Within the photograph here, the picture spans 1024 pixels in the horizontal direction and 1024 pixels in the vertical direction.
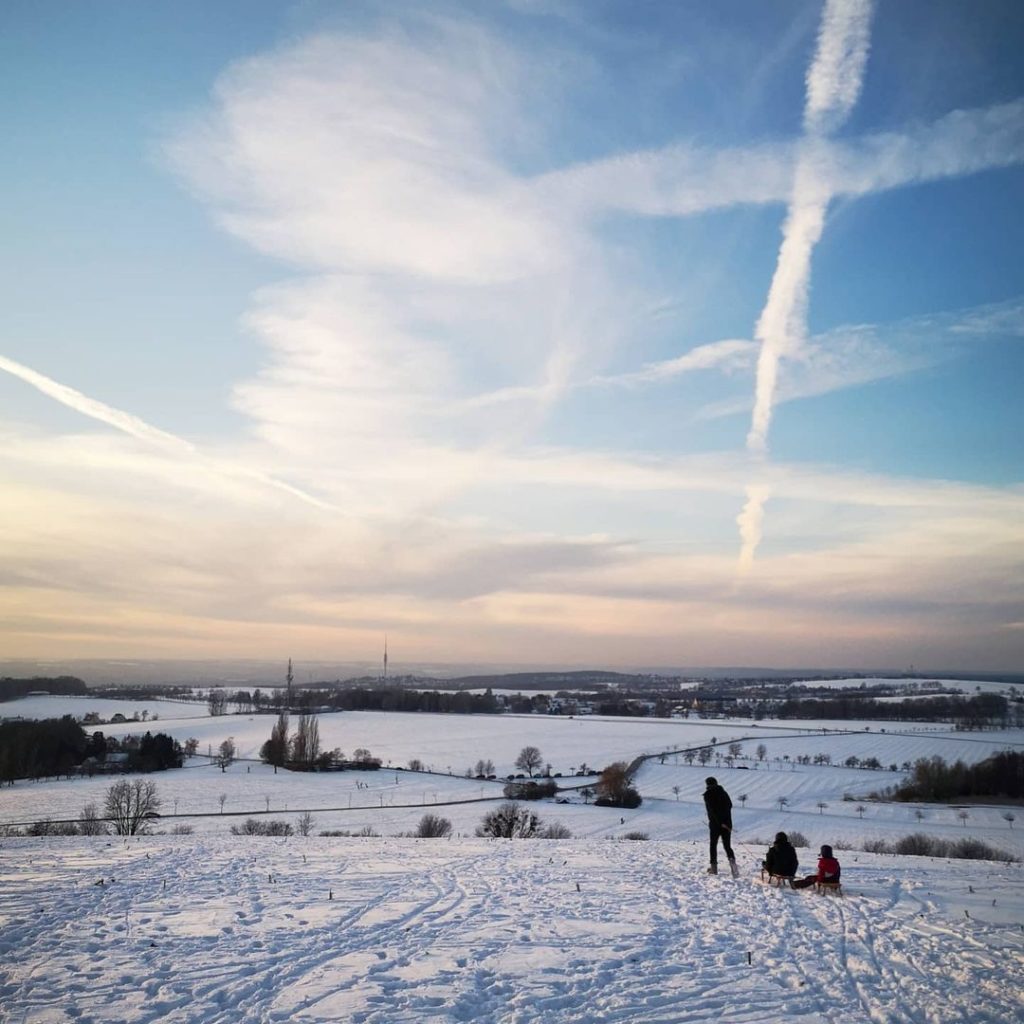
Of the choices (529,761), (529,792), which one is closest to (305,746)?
(529,761)

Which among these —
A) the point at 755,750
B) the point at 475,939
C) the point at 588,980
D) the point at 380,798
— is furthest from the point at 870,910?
the point at 755,750

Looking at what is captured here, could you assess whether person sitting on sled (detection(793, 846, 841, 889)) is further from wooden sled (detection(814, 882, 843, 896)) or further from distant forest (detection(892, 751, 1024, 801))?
distant forest (detection(892, 751, 1024, 801))

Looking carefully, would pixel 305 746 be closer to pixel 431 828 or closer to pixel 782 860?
pixel 431 828

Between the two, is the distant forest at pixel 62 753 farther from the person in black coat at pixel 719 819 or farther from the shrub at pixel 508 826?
the person in black coat at pixel 719 819

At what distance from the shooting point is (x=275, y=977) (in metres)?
7.85

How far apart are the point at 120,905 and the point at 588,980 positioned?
25.5ft

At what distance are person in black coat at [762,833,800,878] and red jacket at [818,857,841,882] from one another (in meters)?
0.52

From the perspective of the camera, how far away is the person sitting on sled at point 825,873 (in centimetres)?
1224

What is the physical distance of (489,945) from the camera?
909cm

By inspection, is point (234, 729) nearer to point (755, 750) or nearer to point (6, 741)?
point (6, 741)

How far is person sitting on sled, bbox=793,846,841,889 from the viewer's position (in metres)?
12.2

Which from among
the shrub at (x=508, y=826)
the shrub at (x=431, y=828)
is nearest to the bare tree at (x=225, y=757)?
the shrub at (x=508, y=826)

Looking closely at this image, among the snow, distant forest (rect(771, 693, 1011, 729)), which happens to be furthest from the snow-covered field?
distant forest (rect(771, 693, 1011, 729))

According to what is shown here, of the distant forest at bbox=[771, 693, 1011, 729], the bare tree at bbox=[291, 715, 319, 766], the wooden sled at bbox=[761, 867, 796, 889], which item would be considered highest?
the wooden sled at bbox=[761, 867, 796, 889]
